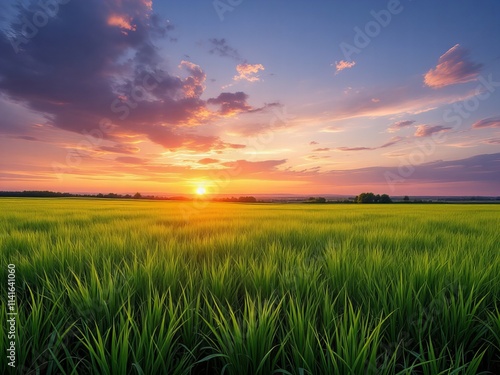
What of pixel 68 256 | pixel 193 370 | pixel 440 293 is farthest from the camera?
pixel 68 256

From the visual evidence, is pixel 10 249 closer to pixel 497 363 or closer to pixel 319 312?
pixel 319 312

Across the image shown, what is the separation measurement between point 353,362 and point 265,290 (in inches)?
38.3

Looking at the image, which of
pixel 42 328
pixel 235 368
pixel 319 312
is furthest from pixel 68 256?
pixel 319 312

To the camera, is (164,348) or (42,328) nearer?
(164,348)

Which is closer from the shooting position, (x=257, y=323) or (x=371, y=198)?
(x=257, y=323)

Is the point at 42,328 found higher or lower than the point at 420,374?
higher

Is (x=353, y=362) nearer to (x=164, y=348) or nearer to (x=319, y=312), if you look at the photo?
(x=319, y=312)

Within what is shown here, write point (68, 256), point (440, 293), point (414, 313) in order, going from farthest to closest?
point (68, 256) < point (440, 293) < point (414, 313)

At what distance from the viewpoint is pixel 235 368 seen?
1.20 meters

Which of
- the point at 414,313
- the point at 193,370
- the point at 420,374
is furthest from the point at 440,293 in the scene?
the point at 193,370

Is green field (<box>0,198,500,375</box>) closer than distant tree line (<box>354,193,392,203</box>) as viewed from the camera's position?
Yes

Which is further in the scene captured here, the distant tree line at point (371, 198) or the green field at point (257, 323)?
the distant tree line at point (371, 198)

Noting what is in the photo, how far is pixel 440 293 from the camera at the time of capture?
73.0 inches

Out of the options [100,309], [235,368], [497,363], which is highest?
[100,309]
